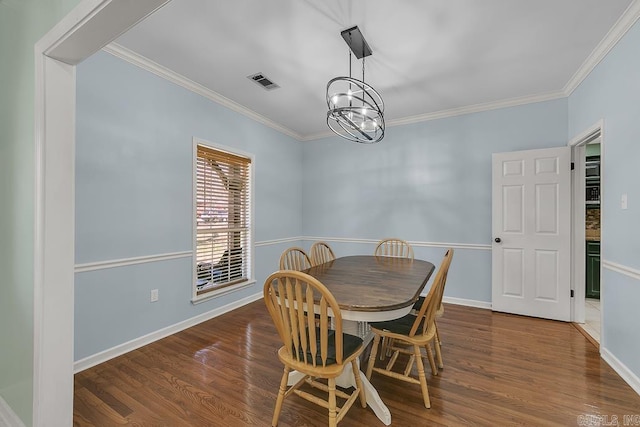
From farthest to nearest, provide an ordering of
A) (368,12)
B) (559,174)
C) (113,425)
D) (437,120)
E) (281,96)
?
(437,120) < (281,96) < (559,174) < (368,12) < (113,425)

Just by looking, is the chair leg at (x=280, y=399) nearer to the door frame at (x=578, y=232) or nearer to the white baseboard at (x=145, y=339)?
the white baseboard at (x=145, y=339)

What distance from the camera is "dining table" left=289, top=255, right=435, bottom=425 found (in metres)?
1.52

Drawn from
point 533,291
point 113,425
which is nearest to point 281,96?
point 113,425

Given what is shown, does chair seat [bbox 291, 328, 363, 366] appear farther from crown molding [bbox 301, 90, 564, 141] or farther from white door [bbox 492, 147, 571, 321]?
crown molding [bbox 301, 90, 564, 141]

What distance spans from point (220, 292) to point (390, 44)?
10.3 ft

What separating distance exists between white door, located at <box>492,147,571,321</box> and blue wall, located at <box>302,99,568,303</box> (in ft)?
0.58

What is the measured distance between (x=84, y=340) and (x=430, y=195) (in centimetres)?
400

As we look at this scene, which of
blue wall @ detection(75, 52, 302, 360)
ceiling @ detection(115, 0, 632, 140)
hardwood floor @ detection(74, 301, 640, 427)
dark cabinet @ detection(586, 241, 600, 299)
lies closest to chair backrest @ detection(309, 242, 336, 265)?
hardwood floor @ detection(74, 301, 640, 427)

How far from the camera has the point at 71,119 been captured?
4.64ft

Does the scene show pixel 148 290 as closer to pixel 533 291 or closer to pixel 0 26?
pixel 0 26

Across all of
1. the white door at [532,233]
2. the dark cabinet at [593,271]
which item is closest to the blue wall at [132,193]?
the white door at [532,233]

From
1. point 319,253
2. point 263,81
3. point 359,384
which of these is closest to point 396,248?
point 319,253

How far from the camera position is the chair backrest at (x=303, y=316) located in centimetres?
134

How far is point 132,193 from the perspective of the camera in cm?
249
